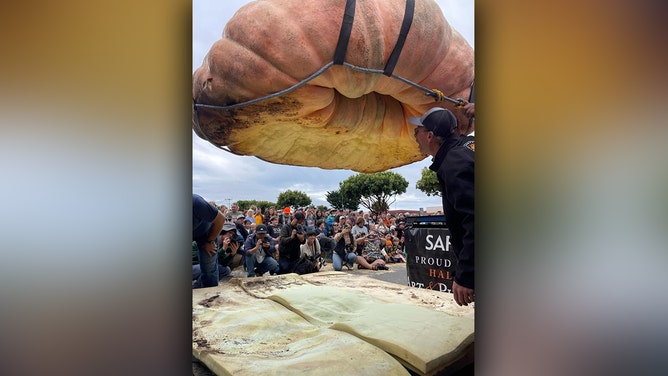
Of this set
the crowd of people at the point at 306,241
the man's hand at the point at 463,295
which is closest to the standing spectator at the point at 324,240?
the crowd of people at the point at 306,241

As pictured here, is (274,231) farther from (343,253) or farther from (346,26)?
(346,26)

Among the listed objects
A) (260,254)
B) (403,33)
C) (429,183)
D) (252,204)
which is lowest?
(260,254)

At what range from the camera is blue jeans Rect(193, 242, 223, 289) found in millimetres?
1503

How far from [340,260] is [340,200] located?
92 centimetres

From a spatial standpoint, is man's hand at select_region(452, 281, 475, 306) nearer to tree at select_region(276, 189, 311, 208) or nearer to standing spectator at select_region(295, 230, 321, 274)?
tree at select_region(276, 189, 311, 208)

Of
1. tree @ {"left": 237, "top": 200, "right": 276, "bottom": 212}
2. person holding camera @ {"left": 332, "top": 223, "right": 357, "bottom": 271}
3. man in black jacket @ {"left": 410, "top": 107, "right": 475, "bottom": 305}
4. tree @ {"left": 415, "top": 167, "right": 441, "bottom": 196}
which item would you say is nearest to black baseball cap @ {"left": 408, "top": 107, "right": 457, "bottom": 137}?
man in black jacket @ {"left": 410, "top": 107, "right": 475, "bottom": 305}

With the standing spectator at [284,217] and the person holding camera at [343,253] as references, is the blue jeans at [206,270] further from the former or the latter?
the person holding camera at [343,253]

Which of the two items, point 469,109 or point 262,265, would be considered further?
point 262,265

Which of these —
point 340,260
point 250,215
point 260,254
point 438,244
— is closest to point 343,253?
point 340,260

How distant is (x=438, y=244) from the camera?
6.26 ft
